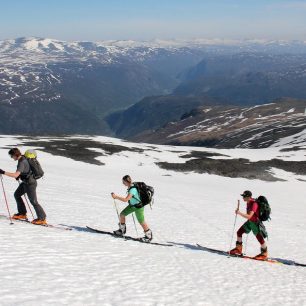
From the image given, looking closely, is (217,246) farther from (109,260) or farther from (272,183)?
(272,183)

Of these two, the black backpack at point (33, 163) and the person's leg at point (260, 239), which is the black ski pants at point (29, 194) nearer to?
the black backpack at point (33, 163)

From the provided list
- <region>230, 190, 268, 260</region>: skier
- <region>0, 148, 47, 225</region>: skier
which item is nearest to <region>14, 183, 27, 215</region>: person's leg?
<region>0, 148, 47, 225</region>: skier

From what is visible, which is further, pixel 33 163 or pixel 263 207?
pixel 263 207

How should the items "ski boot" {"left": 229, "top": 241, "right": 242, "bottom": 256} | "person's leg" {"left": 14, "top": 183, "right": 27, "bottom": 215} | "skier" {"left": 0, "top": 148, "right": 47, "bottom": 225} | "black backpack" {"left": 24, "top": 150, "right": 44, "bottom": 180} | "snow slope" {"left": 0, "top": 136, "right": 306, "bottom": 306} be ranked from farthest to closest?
"ski boot" {"left": 229, "top": 241, "right": 242, "bottom": 256} → "person's leg" {"left": 14, "top": 183, "right": 27, "bottom": 215} → "black backpack" {"left": 24, "top": 150, "right": 44, "bottom": 180} → "skier" {"left": 0, "top": 148, "right": 47, "bottom": 225} → "snow slope" {"left": 0, "top": 136, "right": 306, "bottom": 306}

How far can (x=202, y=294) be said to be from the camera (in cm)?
1155

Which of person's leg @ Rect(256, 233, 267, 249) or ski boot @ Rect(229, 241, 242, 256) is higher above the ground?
person's leg @ Rect(256, 233, 267, 249)

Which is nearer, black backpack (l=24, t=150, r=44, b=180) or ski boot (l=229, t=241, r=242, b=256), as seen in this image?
black backpack (l=24, t=150, r=44, b=180)

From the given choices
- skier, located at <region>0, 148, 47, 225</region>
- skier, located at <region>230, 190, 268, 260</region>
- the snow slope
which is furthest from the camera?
skier, located at <region>230, 190, 268, 260</region>

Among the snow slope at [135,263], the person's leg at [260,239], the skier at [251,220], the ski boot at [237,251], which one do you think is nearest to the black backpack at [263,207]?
the skier at [251,220]

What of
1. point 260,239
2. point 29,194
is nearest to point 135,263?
point 29,194

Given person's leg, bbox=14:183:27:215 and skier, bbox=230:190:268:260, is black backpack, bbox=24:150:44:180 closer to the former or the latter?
person's leg, bbox=14:183:27:215

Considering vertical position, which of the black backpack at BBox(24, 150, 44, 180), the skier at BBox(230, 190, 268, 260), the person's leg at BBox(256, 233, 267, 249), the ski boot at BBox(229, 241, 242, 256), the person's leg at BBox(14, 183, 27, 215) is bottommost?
the ski boot at BBox(229, 241, 242, 256)

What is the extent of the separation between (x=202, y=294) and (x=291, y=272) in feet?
21.6

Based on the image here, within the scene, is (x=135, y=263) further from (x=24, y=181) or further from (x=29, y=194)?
(x=24, y=181)
